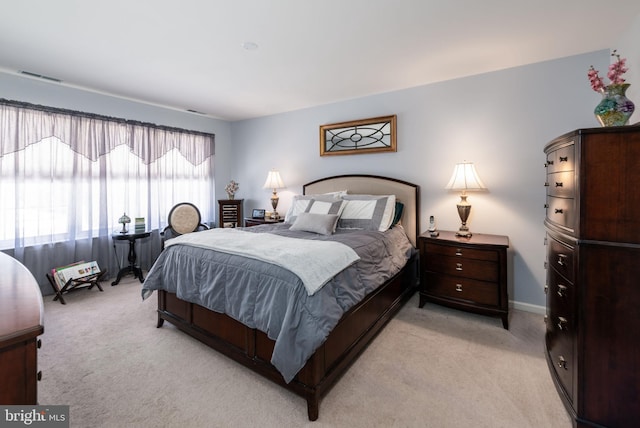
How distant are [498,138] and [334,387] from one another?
287 cm

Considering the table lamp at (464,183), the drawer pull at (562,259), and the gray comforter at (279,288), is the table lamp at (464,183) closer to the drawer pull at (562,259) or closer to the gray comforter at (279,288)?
the gray comforter at (279,288)

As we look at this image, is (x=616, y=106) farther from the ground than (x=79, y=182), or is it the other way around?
(x=616, y=106)

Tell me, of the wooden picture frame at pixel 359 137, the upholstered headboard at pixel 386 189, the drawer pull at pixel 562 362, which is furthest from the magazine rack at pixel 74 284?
the drawer pull at pixel 562 362

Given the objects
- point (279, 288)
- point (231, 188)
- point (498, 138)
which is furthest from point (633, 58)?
point (231, 188)

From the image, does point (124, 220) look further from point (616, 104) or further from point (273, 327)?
point (616, 104)

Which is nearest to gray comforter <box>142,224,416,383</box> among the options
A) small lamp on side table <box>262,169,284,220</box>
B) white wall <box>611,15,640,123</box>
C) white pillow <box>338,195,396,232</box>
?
white pillow <box>338,195,396,232</box>

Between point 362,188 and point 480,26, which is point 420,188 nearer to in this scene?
point 362,188

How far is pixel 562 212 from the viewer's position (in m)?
1.70

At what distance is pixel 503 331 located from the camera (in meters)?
2.55

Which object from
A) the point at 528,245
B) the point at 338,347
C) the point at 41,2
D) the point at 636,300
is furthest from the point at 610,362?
the point at 41,2

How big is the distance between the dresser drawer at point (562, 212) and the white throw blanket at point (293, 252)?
4.14ft

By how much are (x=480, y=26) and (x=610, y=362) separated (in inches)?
91.2

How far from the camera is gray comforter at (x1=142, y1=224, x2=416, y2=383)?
1616 millimetres

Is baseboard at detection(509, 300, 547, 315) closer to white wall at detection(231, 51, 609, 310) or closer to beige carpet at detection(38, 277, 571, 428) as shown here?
white wall at detection(231, 51, 609, 310)
